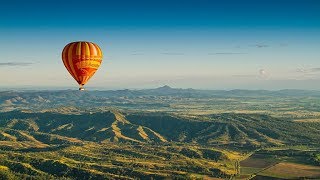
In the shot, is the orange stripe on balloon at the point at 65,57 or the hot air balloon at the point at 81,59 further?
the orange stripe on balloon at the point at 65,57

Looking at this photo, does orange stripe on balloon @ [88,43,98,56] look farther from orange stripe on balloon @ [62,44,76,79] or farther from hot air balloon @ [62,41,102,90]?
orange stripe on balloon @ [62,44,76,79]

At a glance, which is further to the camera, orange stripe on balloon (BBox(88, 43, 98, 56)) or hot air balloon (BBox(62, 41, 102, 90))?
orange stripe on balloon (BBox(88, 43, 98, 56))

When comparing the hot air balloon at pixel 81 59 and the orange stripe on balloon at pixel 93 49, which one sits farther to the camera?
the orange stripe on balloon at pixel 93 49

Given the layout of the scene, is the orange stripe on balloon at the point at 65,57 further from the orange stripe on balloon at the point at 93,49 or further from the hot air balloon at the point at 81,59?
the orange stripe on balloon at the point at 93,49

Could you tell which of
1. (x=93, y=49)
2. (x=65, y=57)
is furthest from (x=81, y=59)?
(x=65, y=57)

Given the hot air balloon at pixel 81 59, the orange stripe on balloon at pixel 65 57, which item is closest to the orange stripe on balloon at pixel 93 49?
the hot air balloon at pixel 81 59

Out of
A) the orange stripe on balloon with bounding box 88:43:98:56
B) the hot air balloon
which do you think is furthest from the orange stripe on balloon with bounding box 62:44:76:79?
the orange stripe on balloon with bounding box 88:43:98:56

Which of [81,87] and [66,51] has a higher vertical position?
[66,51]
